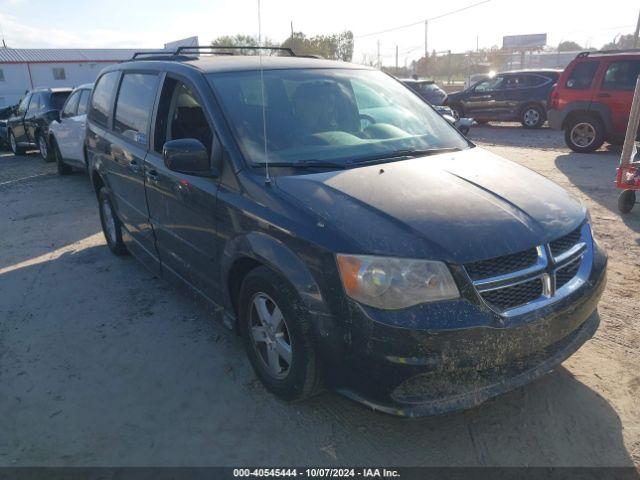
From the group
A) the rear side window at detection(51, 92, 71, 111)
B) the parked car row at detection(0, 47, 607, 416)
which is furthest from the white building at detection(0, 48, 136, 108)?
the parked car row at detection(0, 47, 607, 416)

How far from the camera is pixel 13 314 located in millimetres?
4195

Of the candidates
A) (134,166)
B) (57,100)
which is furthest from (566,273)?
(57,100)

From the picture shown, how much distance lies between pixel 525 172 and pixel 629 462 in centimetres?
165

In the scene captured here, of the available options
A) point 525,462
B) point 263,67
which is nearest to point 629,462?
point 525,462

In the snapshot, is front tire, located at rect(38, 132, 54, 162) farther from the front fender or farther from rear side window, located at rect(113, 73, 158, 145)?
the front fender

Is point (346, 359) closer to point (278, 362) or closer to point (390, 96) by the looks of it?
point (278, 362)

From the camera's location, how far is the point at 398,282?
2238 millimetres

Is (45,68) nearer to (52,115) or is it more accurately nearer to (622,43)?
(52,115)

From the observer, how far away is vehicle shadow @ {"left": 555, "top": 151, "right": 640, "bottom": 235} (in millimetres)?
6336

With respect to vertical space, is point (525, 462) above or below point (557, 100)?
below

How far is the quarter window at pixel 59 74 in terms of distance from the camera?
46.0m

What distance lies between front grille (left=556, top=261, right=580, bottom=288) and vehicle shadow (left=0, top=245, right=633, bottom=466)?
2.40 feet

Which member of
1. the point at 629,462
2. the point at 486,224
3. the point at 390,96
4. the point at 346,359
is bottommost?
the point at 629,462

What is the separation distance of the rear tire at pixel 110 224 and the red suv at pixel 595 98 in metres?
9.34
